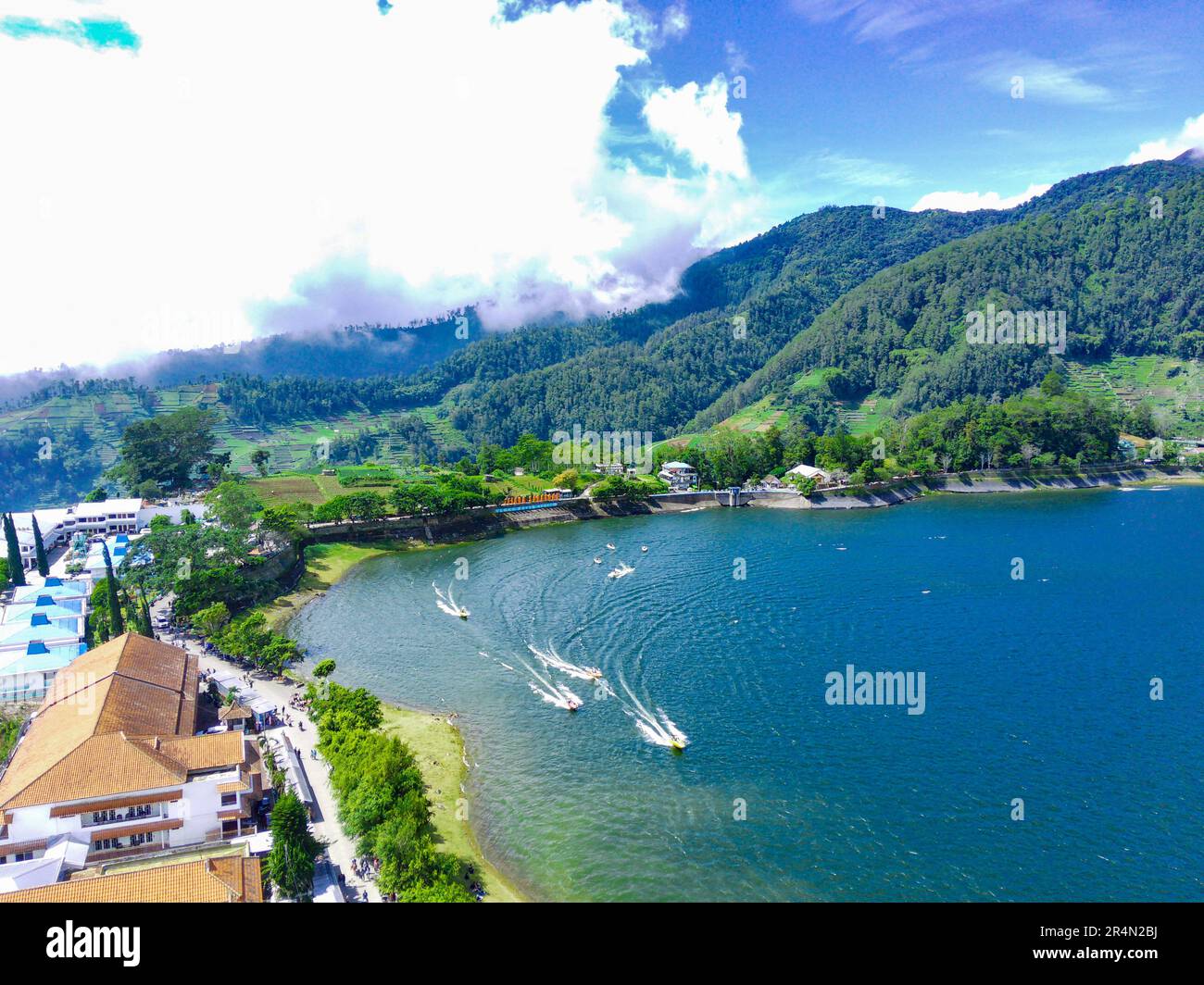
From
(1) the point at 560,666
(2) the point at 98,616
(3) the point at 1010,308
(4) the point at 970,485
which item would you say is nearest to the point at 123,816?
(1) the point at 560,666

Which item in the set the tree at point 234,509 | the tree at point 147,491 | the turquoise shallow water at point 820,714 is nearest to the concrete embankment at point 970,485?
the turquoise shallow water at point 820,714

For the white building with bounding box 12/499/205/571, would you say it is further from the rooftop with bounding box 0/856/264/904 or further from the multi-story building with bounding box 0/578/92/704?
the rooftop with bounding box 0/856/264/904

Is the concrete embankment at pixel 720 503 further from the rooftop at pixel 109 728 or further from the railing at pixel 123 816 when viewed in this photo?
the railing at pixel 123 816

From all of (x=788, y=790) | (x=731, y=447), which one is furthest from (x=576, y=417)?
(x=788, y=790)

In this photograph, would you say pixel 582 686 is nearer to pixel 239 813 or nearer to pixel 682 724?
pixel 682 724

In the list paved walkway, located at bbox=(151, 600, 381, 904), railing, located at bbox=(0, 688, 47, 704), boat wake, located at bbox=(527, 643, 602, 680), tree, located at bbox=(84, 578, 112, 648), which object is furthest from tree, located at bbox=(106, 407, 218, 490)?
boat wake, located at bbox=(527, 643, 602, 680)

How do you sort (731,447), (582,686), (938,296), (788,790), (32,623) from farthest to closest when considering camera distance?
(938,296) → (731,447) → (32,623) → (582,686) → (788,790)

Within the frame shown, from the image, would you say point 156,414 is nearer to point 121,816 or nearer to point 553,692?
point 553,692
